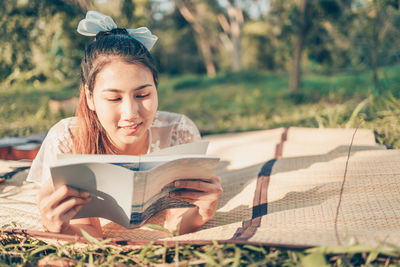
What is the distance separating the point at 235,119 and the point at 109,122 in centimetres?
376

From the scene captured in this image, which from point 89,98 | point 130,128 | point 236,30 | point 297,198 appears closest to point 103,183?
point 130,128

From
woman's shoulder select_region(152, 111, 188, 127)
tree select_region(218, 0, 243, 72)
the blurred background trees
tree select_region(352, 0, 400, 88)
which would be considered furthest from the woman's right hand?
tree select_region(218, 0, 243, 72)

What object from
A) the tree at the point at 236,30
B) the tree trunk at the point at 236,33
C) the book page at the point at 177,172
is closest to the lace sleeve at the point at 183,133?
the book page at the point at 177,172

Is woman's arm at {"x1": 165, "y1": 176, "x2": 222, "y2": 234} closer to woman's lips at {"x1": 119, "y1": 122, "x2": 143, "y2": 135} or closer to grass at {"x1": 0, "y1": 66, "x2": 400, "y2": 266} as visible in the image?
grass at {"x1": 0, "y1": 66, "x2": 400, "y2": 266}

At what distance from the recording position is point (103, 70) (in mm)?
1869

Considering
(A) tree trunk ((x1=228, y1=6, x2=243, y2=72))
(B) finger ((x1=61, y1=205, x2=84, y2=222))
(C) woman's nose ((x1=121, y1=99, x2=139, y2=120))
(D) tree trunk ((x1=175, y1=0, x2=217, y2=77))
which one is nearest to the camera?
(B) finger ((x1=61, y1=205, x2=84, y2=222))

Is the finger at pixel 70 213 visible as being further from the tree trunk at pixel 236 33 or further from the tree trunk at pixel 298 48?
the tree trunk at pixel 236 33

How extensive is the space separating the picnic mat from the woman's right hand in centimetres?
13

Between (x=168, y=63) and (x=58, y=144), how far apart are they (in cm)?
1618

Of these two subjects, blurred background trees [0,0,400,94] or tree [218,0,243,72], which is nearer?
blurred background trees [0,0,400,94]

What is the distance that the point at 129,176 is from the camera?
1.39 meters

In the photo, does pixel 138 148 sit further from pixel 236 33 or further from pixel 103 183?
pixel 236 33

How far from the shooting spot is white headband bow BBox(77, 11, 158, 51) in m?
2.06

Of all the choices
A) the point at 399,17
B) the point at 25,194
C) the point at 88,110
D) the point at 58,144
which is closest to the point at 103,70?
the point at 88,110
